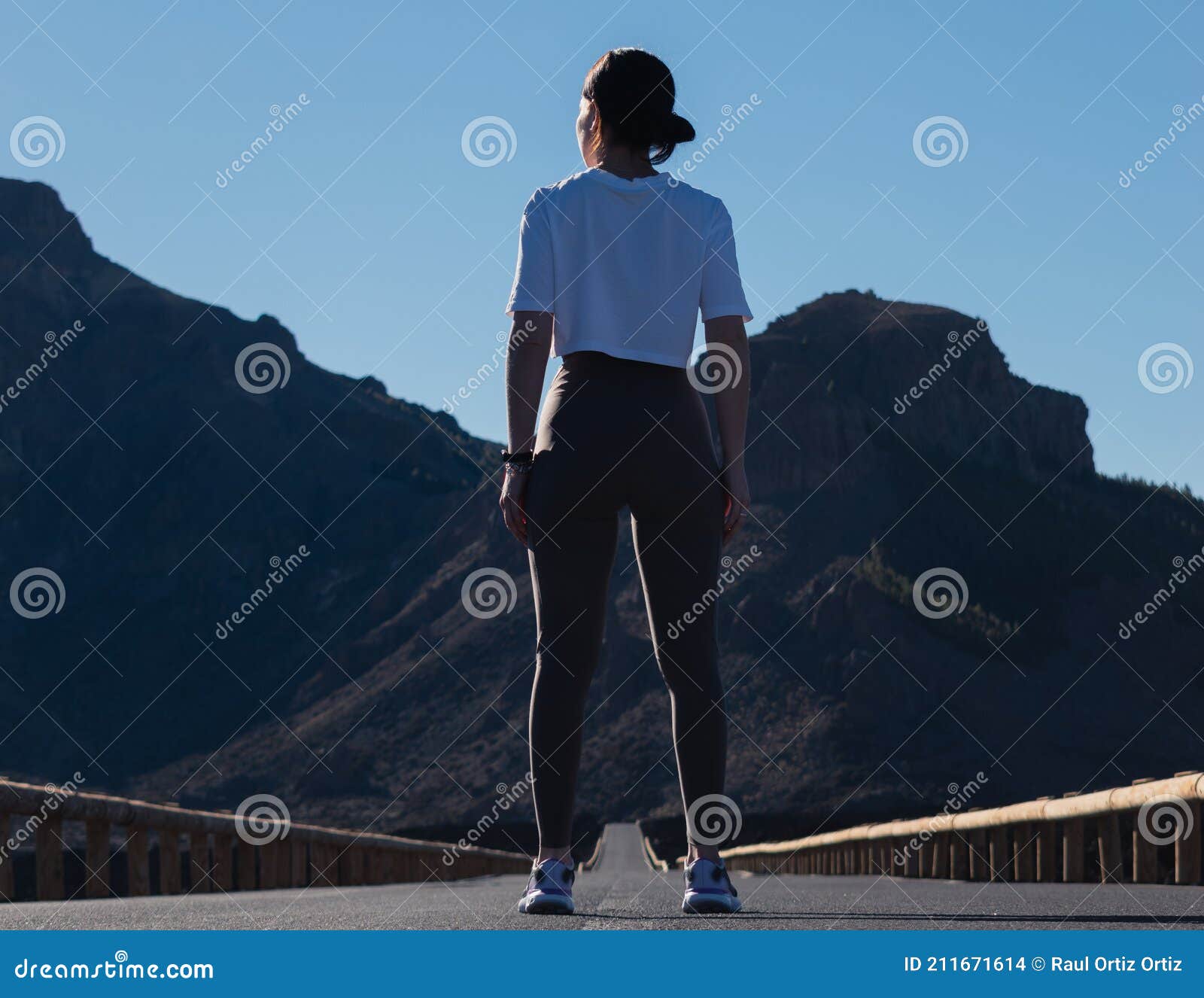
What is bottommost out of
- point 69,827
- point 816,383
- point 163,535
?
point 69,827

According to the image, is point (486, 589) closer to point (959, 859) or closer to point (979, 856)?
point (959, 859)

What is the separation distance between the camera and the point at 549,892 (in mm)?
4859

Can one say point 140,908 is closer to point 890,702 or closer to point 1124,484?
point 890,702

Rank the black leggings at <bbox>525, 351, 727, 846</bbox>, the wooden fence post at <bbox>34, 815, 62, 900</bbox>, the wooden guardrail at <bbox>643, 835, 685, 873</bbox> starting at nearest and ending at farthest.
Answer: the black leggings at <bbox>525, 351, 727, 846</bbox>
the wooden fence post at <bbox>34, 815, 62, 900</bbox>
the wooden guardrail at <bbox>643, 835, 685, 873</bbox>

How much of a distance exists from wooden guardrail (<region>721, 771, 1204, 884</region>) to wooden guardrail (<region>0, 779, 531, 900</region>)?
4946mm

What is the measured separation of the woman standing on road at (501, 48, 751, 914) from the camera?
16.5 feet

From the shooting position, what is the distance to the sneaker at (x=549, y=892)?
15.8 ft

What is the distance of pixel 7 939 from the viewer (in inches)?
152

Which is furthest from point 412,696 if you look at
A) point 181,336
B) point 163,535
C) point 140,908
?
point 140,908

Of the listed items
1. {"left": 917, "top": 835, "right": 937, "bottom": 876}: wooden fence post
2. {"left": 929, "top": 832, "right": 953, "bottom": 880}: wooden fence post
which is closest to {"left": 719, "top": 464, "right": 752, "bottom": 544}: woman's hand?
{"left": 929, "top": 832, "right": 953, "bottom": 880}: wooden fence post

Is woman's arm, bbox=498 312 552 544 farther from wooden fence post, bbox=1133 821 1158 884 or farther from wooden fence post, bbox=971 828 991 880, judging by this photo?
wooden fence post, bbox=971 828 991 880

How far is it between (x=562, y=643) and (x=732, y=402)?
1.01 m

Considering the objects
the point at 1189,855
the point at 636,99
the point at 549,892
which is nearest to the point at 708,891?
the point at 549,892

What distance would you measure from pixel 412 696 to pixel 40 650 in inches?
1215
